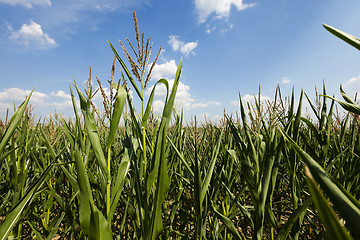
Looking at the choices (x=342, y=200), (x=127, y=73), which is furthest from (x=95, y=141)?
(x=342, y=200)

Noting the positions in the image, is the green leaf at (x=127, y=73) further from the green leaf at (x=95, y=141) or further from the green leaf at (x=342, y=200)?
the green leaf at (x=342, y=200)

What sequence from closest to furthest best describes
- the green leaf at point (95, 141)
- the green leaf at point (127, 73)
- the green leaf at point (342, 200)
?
the green leaf at point (342, 200) → the green leaf at point (95, 141) → the green leaf at point (127, 73)

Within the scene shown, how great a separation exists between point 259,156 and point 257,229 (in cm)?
35

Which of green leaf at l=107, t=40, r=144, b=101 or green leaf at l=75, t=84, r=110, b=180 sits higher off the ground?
green leaf at l=107, t=40, r=144, b=101

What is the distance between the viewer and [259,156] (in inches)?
41.8

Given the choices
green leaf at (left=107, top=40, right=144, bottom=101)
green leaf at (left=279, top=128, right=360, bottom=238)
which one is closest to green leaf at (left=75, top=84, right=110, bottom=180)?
green leaf at (left=107, top=40, right=144, bottom=101)

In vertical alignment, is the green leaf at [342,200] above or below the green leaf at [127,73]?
below

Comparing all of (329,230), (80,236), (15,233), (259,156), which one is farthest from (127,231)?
(329,230)

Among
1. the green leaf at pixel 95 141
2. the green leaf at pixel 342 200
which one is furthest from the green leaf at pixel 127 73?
the green leaf at pixel 342 200

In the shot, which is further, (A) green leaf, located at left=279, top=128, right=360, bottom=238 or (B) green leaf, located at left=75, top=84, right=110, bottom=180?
(B) green leaf, located at left=75, top=84, right=110, bottom=180

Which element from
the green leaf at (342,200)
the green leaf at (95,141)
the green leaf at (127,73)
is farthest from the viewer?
the green leaf at (127,73)

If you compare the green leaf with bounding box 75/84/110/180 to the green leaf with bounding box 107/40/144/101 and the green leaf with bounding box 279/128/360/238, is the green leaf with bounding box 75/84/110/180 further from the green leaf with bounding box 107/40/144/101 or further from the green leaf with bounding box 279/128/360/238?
the green leaf with bounding box 279/128/360/238

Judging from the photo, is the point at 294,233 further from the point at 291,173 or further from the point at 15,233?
the point at 15,233

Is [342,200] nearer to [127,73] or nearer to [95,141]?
[95,141]
